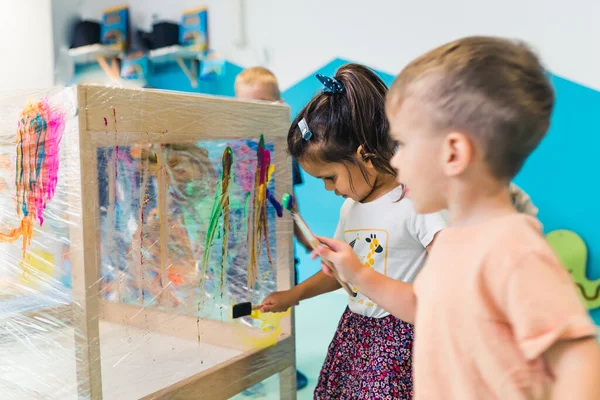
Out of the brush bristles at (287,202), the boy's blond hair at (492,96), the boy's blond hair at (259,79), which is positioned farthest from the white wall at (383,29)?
the boy's blond hair at (492,96)

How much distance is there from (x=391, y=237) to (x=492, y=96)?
395 millimetres

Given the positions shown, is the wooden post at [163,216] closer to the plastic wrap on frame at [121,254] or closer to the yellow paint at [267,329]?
the plastic wrap on frame at [121,254]

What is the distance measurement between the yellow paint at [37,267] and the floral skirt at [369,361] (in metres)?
0.44

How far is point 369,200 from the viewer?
33.4 inches

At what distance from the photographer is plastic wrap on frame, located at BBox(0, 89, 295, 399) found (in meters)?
0.72

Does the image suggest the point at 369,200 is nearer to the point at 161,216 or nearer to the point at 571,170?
the point at 161,216

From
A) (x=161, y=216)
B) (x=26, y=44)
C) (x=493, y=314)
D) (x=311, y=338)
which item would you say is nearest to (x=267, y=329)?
(x=161, y=216)

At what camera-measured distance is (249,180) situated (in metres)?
0.95

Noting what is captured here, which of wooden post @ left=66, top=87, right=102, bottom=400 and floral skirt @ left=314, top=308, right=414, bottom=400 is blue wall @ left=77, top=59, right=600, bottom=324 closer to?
floral skirt @ left=314, top=308, right=414, bottom=400

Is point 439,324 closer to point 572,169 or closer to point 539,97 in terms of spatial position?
point 539,97

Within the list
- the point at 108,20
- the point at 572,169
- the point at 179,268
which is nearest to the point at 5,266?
the point at 179,268

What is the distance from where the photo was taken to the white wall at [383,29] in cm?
161

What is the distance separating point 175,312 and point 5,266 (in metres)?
0.26

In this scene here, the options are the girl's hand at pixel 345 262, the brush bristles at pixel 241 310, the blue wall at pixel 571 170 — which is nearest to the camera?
the girl's hand at pixel 345 262
